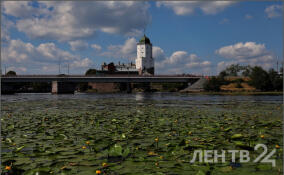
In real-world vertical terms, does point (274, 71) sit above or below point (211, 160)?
above

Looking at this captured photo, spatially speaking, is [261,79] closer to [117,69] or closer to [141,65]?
[117,69]

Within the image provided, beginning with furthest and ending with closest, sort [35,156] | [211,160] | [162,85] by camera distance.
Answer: [162,85] → [35,156] → [211,160]

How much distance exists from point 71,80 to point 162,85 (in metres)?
63.0

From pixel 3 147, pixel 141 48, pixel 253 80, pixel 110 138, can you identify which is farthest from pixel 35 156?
pixel 141 48

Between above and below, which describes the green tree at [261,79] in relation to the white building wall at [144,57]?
below

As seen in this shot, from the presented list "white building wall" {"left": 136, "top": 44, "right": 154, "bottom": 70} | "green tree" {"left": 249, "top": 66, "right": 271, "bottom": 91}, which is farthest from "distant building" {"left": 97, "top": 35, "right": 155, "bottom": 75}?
"green tree" {"left": 249, "top": 66, "right": 271, "bottom": 91}

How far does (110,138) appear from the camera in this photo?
8.23 m

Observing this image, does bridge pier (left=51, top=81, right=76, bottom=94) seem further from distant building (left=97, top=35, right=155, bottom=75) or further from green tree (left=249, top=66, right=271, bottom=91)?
green tree (left=249, top=66, right=271, bottom=91)

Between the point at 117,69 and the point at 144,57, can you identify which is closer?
the point at 117,69

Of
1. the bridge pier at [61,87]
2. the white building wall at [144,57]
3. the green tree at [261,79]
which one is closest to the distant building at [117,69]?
the white building wall at [144,57]

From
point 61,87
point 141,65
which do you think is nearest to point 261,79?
point 61,87

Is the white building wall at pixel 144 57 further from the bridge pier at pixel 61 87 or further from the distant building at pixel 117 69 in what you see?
the bridge pier at pixel 61 87

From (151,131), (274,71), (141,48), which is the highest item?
(141,48)

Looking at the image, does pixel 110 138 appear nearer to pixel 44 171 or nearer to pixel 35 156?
pixel 35 156
